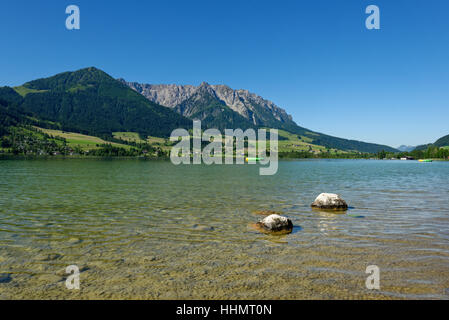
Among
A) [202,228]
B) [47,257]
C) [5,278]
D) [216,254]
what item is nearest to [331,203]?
[202,228]

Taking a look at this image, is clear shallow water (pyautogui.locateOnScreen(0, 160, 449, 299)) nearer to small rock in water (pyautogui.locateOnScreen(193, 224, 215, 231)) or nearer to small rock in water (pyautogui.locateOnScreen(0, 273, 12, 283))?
small rock in water (pyautogui.locateOnScreen(0, 273, 12, 283))

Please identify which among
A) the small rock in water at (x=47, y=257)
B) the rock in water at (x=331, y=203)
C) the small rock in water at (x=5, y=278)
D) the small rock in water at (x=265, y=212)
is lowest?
the small rock in water at (x=265, y=212)

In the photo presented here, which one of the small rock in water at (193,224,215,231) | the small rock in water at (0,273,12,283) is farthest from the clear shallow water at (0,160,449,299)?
the small rock in water at (193,224,215,231)

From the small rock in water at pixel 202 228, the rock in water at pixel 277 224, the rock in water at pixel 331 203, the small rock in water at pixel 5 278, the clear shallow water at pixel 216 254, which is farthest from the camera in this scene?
the rock in water at pixel 331 203

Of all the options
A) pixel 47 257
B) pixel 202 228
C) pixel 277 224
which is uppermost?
pixel 277 224

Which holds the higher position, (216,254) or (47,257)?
(47,257)

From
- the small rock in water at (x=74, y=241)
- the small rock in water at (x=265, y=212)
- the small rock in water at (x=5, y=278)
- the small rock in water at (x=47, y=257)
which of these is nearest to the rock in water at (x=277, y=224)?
the small rock in water at (x=265, y=212)

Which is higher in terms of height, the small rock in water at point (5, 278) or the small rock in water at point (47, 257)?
the small rock in water at point (5, 278)

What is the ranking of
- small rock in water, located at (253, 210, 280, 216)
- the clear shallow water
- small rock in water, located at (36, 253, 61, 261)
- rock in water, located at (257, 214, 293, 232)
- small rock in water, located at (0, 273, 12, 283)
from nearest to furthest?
the clear shallow water < small rock in water, located at (0, 273, 12, 283) < small rock in water, located at (36, 253, 61, 261) < rock in water, located at (257, 214, 293, 232) < small rock in water, located at (253, 210, 280, 216)

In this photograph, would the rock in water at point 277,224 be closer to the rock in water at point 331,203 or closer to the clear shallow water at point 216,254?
the clear shallow water at point 216,254

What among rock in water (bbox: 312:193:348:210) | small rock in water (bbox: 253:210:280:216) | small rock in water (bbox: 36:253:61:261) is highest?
rock in water (bbox: 312:193:348:210)

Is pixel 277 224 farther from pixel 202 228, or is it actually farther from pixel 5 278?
pixel 5 278

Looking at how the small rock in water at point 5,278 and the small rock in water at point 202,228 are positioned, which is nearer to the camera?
the small rock in water at point 5,278
